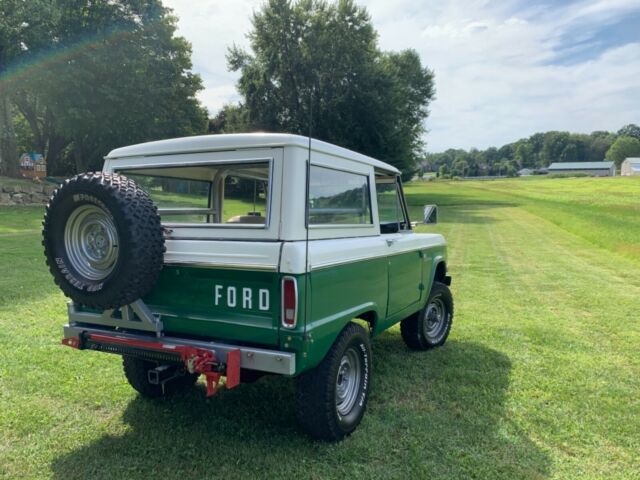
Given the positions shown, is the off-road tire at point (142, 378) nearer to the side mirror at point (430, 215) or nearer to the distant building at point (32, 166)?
the side mirror at point (430, 215)

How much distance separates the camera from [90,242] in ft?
11.1

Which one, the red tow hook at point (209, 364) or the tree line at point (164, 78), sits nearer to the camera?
the red tow hook at point (209, 364)

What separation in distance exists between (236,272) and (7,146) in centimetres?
2998

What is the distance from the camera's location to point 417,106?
150ft

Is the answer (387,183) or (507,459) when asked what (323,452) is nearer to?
(507,459)

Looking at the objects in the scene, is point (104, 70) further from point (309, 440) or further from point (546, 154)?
point (546, 154)

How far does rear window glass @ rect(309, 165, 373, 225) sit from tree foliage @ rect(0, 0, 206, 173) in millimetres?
27482

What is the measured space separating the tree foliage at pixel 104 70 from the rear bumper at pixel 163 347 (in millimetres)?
27464

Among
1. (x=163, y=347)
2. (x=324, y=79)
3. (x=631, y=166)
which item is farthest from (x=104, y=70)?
(x=631, y=166)

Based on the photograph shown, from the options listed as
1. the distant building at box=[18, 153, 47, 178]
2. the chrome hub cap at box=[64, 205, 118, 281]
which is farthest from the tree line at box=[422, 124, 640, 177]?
the chrome hub cap at box=[64, 205, 118, 281]

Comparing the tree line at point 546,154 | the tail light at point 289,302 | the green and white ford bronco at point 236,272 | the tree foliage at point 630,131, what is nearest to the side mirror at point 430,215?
the green and white ford bronco at point 236,272

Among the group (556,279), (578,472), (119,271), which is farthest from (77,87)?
(578,472)

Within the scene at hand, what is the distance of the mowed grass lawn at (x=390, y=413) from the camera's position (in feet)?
10.7

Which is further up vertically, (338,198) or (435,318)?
(338,198)
